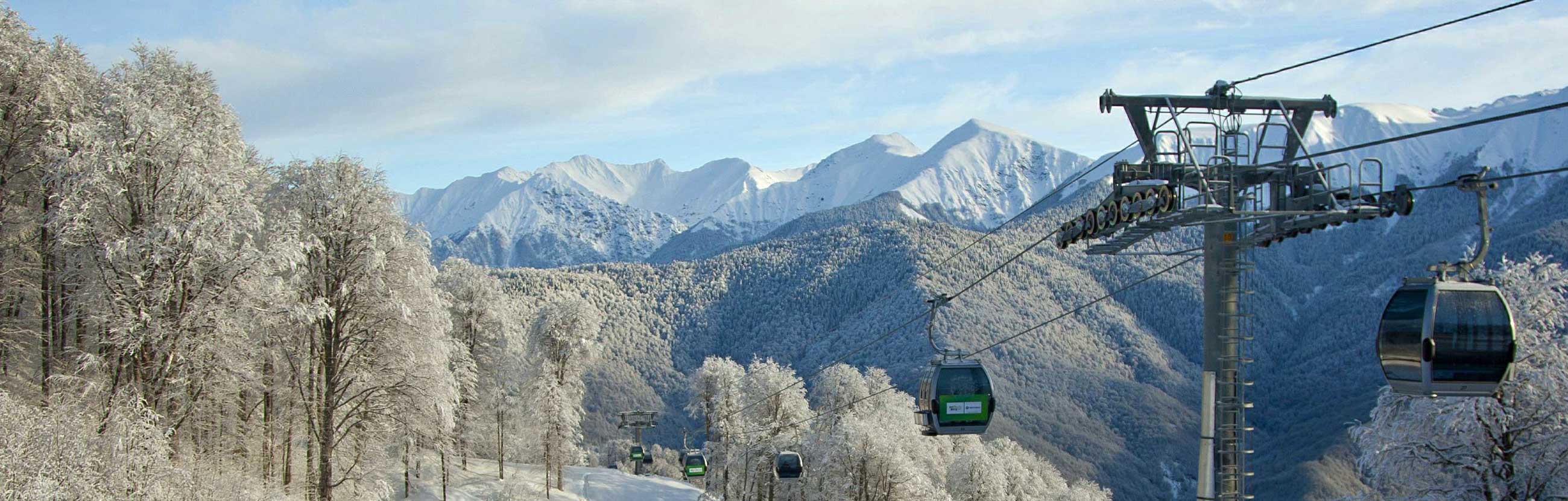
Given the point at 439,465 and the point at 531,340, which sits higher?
the point at 531,340

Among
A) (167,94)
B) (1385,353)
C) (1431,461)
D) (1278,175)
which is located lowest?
(1431,461)

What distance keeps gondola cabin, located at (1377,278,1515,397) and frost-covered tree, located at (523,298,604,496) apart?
41.0 metres

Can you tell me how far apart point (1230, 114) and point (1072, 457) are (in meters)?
166

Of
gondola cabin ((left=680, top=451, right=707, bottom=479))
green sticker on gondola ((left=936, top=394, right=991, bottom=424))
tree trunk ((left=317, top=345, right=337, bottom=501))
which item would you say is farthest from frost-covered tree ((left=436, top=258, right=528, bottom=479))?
green sticker on gondola ((left=936, top=394, right=991, bottom=424))

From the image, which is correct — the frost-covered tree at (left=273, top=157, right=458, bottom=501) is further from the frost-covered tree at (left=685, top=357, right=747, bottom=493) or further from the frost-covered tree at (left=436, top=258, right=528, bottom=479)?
the frost-covered tree at (left=685, top=357, right=747, bottom=493)

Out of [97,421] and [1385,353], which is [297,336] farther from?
[1385,353]

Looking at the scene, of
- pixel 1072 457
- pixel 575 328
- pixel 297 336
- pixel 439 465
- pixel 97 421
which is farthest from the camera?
pixel 1072 457

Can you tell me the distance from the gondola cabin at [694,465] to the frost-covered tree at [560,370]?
227 inches

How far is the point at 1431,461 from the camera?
2148cm

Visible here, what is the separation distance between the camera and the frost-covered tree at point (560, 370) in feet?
162

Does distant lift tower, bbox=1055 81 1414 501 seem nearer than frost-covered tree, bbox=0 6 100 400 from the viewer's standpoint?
Yes

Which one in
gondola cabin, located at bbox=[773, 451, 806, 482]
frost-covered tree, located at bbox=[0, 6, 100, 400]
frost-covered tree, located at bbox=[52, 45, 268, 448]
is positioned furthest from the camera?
gondola cabin, located at bbox=[773, 451, 806, 482]

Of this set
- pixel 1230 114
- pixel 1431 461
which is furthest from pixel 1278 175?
pixel 1431 461

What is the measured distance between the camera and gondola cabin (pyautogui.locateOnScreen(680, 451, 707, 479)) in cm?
4831
